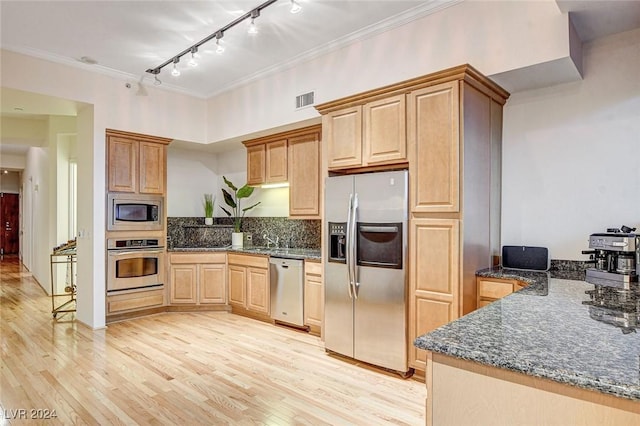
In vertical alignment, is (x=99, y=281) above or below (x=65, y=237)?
below

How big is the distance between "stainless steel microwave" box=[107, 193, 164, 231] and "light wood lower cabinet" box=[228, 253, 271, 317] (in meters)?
1.10

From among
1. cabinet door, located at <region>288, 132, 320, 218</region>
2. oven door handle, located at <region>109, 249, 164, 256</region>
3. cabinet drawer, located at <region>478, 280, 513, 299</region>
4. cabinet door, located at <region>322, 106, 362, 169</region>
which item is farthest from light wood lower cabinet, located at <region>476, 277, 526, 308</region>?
oven door handle, located at <region>109, 249, 164, 256</region>

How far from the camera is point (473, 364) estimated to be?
1.23 m

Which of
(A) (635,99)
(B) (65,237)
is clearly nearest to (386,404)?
(A) (635,99)

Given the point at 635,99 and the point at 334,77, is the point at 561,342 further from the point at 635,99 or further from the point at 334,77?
the point at 334,77

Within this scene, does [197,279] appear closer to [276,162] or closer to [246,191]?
[246,191]

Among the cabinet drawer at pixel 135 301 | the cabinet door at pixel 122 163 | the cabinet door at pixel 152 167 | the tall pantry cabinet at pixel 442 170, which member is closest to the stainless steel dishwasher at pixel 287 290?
the tall pantry cabinet at pixel 442 170

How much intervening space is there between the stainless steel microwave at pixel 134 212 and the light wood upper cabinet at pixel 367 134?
2.72 meters

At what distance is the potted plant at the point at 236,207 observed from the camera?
5383 mm

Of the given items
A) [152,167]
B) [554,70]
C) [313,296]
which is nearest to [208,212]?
[152,167]

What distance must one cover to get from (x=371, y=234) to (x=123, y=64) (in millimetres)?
3558

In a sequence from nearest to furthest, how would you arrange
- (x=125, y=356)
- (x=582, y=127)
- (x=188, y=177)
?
(x=582, y=127)
(x=125, y=356)
(x=188, y=177)

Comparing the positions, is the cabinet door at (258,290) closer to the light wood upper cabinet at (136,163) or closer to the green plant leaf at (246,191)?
the green plant leaf at (246,191)

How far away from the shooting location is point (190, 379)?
309cm
